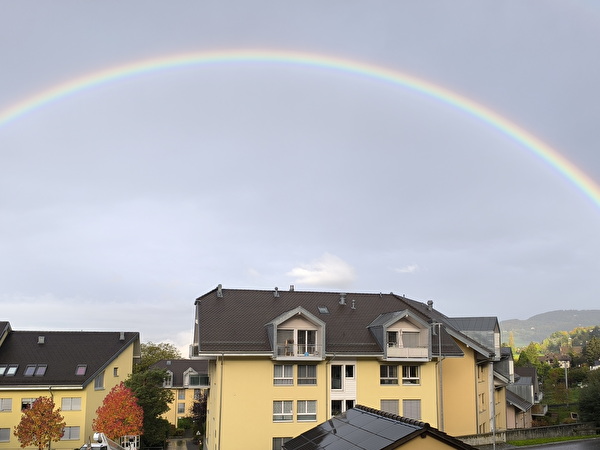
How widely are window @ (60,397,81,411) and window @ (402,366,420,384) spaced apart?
3079cm

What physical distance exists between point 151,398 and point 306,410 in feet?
75.4

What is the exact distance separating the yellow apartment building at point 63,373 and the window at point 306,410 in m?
23.2

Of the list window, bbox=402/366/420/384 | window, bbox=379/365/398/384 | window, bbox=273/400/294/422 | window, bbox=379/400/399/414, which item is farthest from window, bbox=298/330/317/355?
window, bbox=402/366/420/384

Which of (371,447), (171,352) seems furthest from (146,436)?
(171,352)

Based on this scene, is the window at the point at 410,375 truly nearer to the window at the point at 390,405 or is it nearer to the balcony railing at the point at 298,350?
the window at the point at 390,405

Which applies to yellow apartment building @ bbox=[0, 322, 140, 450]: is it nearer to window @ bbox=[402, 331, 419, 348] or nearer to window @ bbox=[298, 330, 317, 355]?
window @ bbox=[298, 330, 317, 355]

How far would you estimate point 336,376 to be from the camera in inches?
1673

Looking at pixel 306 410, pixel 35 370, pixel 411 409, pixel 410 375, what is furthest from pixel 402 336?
pixel 35 370

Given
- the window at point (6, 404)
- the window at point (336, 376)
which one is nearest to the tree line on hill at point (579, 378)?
the window at point (336, 376)

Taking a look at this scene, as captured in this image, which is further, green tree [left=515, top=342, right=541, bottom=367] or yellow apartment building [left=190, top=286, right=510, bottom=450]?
green tree [left=515, top=342, right=541, bottom=367]

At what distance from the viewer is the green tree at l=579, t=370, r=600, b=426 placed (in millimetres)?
54312

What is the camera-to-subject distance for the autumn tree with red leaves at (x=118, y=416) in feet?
157

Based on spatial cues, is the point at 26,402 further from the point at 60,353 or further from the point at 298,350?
the point at 298,350

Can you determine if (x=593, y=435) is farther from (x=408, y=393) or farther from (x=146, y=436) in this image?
(x=146, y=436)
